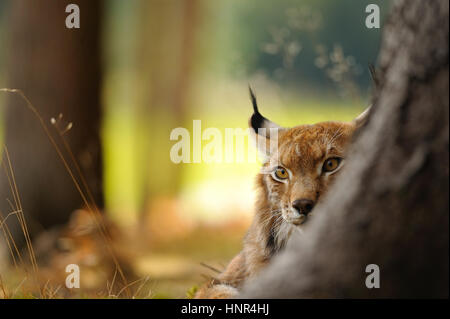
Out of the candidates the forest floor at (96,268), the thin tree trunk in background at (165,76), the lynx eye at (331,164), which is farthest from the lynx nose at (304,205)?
the thin tree trunk in background at (165,76)

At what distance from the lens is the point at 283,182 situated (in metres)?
2.59

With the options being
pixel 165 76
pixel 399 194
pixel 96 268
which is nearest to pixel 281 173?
pixel 399 194

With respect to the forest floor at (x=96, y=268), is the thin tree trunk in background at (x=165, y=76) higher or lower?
higher

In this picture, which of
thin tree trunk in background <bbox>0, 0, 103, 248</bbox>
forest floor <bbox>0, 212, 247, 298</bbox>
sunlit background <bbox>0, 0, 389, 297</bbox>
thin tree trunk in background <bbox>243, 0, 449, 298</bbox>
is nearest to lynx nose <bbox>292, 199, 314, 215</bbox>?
thin tree trunk in background <bbox>243, 0, 449, 298</bbox>

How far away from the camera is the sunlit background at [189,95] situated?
7.56 m

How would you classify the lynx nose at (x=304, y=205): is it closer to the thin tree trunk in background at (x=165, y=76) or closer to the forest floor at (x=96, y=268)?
the forest floor at (x=96, y=268)

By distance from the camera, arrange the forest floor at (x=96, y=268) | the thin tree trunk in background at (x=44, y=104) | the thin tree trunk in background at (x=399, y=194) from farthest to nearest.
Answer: the thin tree trunk in background at (x=44, y=104), the forest floor at (x=96, y=268), the thin tree trunk in background at (x=399, y=194)

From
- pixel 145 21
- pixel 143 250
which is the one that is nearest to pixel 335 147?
pixel 143 250

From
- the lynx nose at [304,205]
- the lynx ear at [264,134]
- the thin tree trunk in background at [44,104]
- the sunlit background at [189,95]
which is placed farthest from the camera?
the sunlit background at [189,95]

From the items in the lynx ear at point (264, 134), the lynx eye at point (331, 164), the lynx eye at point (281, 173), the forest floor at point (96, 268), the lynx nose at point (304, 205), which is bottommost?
the forest floor at point (96, 268)

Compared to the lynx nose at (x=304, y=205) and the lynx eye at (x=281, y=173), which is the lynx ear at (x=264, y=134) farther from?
the lynx nose at (x=304, y=205)

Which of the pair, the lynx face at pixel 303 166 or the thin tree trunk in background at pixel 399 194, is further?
the lynx face at pixel 303 166

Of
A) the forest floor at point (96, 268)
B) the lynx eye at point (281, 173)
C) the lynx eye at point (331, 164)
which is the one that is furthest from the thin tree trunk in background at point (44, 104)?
the lynx eye at point (331, 164)

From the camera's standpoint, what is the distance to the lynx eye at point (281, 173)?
8.47 feet
